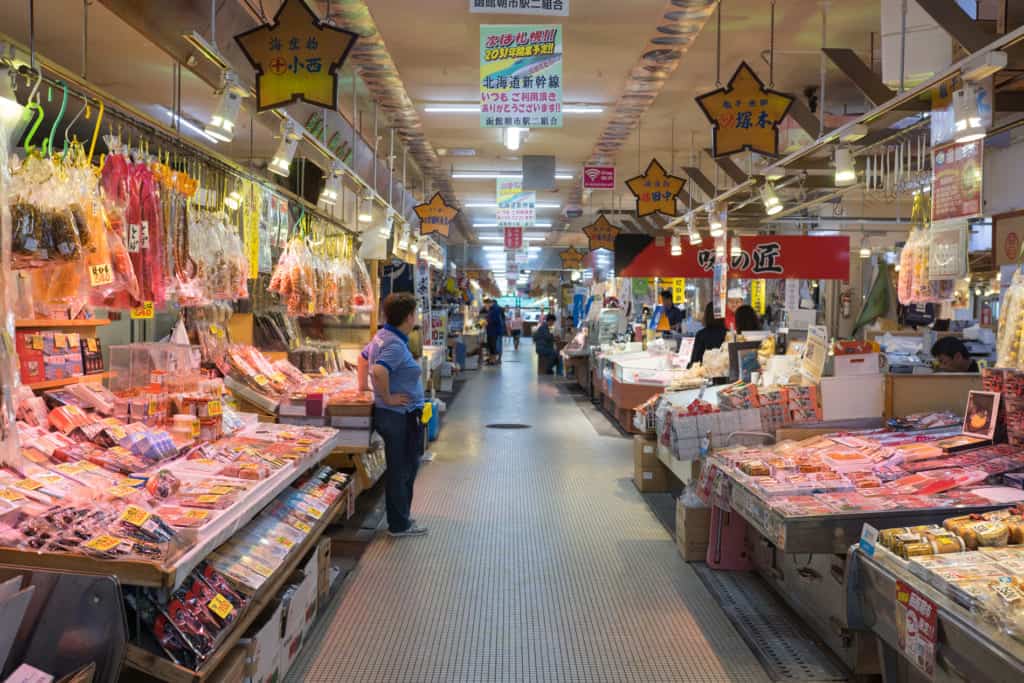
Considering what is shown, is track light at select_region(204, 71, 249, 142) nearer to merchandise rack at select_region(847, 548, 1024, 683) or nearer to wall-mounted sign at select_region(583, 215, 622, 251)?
merchandise rack at select_region(847, 548, 1024, 683)

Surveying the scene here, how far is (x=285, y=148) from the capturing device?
5.04 metres

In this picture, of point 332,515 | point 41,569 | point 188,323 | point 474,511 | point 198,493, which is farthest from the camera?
point 474,511

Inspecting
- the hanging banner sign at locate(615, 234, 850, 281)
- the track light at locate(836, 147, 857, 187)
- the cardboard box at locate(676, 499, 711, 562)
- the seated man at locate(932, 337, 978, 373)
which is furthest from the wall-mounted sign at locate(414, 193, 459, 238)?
the cardboard box at locate(676, 499, 711, 562)

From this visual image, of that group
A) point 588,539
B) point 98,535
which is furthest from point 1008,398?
point 98,535

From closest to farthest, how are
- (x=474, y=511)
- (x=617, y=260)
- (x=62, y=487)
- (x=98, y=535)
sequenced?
(x=98, y=535), (x=62, y=487), (x=474, y=511), (x=617, y=260)

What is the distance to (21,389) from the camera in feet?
11.7

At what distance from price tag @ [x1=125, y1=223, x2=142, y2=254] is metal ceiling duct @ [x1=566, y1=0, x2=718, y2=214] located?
14.2 feet

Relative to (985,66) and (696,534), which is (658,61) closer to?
(985,66)

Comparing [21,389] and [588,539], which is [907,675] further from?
[21,389]

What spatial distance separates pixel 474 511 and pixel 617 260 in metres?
7.43

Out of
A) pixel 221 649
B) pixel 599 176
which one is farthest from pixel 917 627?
pixel 599 176

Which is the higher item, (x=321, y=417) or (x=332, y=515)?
(x=321, y=417)

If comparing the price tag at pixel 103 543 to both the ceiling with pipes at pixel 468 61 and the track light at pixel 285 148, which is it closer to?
the ceiling with pipes at pixel 468 61

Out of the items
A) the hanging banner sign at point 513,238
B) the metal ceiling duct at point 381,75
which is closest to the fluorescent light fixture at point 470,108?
the metal ceiling duct at point 381,75
